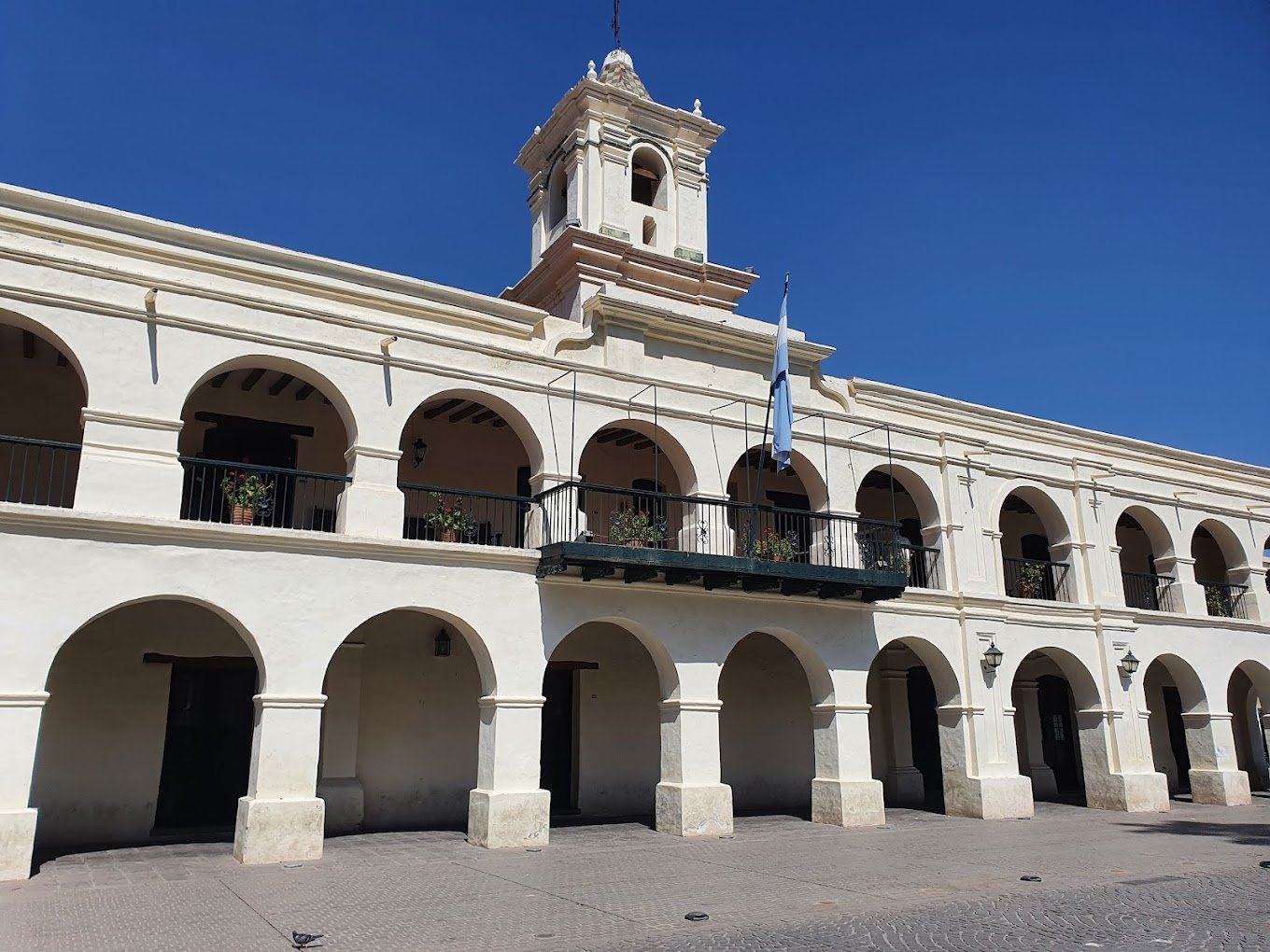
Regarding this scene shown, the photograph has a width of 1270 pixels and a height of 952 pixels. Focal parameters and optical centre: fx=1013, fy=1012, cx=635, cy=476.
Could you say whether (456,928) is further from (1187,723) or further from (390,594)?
(1187,723)

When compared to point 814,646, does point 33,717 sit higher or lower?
lower

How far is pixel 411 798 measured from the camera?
15.0 m

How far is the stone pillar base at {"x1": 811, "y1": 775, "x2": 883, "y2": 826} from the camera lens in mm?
15148

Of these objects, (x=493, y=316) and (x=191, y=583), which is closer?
(x=191, y=583)

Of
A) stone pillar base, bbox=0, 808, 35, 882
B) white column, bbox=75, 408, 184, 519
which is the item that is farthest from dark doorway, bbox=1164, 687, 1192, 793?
stone pillar base, bbox=0, 808, 35, 882

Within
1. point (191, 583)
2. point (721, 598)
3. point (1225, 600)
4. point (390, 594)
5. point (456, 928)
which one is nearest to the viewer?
point (456, 928)

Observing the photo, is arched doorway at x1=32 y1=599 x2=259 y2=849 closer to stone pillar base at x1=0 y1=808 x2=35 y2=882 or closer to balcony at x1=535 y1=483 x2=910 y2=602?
stone pillar base at x1=0 y1=808 x2=35 y2=882

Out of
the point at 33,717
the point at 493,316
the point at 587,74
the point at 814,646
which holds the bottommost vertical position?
the point at 33,717

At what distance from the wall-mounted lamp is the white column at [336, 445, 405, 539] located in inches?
120

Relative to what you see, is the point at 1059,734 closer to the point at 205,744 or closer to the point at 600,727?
the point at 600,727

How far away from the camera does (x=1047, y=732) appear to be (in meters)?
22.7

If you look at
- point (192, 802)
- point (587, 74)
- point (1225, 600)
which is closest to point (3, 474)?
point (192, 802)

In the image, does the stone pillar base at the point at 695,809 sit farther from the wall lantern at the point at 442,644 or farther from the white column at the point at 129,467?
the white column at the point at 129,467

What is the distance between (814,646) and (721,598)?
1811 millimetres
